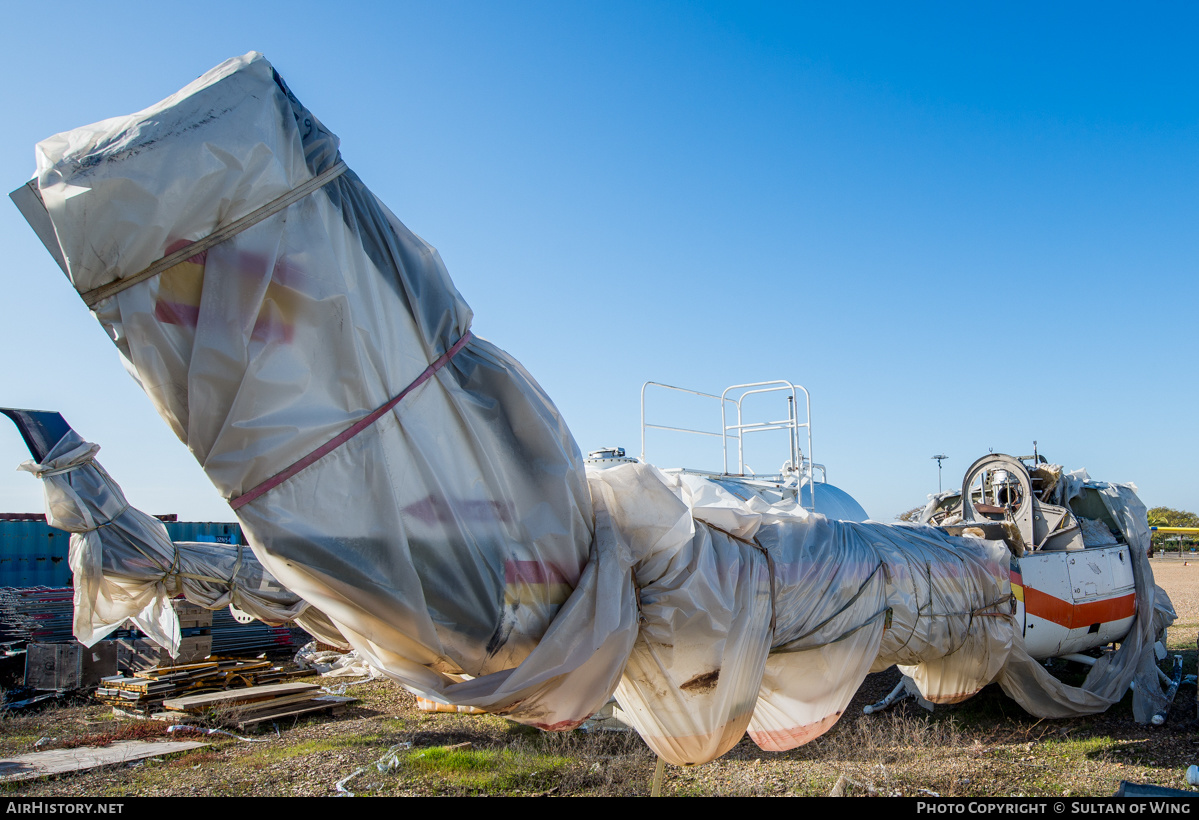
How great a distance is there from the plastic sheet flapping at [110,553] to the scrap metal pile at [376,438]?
4802 mm

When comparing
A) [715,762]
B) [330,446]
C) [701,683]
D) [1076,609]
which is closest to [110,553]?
[715,762]

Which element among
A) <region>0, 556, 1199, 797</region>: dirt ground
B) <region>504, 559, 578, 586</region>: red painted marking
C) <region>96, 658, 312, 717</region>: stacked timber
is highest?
<region>504, 559, 578, 586</region>: red painted marking

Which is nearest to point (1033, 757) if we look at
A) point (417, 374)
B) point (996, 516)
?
point (996, 516)

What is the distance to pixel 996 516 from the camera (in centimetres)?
819

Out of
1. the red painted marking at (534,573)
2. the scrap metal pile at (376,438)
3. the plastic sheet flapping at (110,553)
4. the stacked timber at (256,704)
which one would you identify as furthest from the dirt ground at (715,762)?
the red painted marking at (534,573)

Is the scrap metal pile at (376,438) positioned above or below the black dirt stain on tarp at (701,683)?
above

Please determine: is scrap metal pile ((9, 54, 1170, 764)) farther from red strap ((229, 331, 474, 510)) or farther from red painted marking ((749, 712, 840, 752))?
red painted marking ((749, 712, 840, 752))

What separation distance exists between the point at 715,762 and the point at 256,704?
6.13 m

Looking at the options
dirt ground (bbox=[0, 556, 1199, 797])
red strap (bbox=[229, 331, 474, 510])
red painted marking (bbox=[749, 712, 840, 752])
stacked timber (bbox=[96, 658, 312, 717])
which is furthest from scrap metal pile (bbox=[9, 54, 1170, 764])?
stacked timber (bbox=[96, 658, 312, 717])

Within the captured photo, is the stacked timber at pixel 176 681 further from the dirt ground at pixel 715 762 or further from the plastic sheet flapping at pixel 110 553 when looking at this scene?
the plastic sheet flapping at pixel 110 553

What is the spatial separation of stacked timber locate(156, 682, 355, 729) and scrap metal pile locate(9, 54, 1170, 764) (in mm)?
7510

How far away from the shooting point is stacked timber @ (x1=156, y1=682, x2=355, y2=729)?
348 inches

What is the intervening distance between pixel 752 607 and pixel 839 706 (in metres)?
1.11

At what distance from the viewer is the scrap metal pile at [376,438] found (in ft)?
6.59
